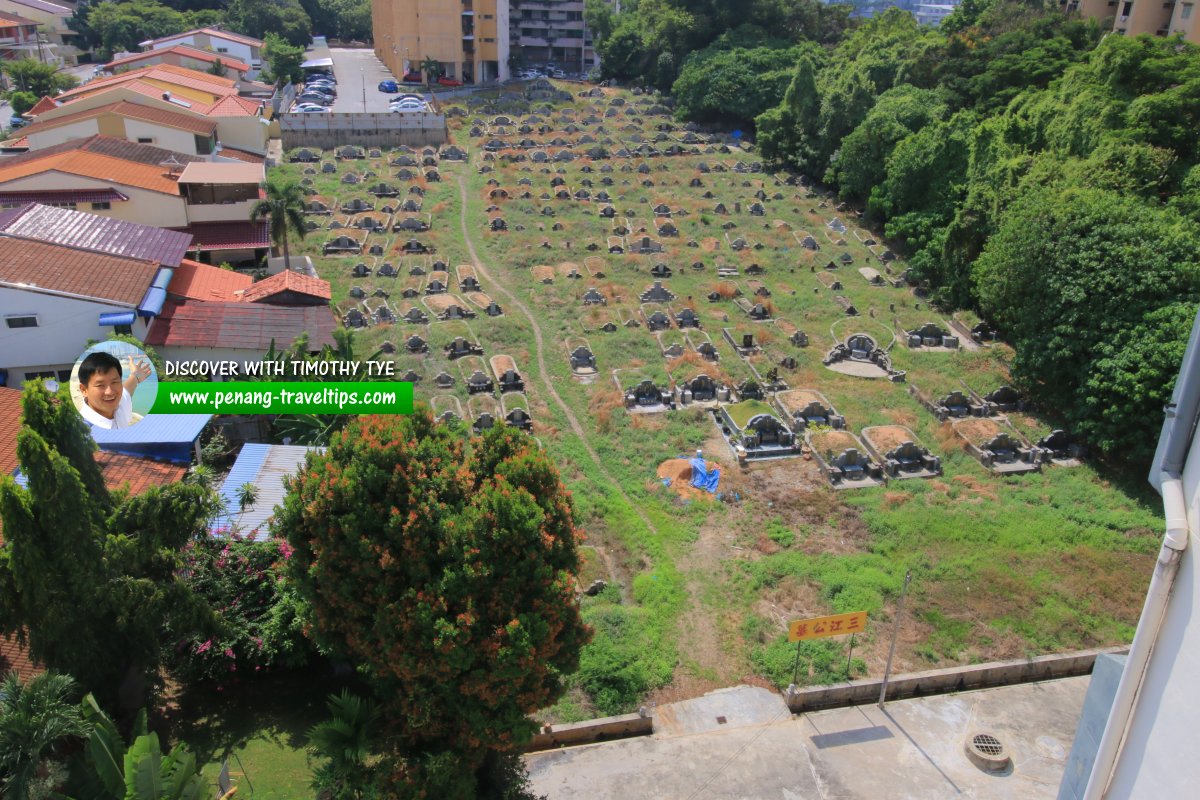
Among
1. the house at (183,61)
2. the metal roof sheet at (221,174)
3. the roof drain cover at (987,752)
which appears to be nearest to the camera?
the roof drain cover at (987,752)

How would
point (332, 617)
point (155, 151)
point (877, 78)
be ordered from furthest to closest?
point (877, 78) → point (155, 151) → point (332, 617)

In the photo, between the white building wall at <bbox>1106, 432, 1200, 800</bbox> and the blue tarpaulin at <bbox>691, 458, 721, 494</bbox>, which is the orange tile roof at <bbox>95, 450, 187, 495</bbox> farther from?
the white building wall at <bbox>1106, 432, 1200, 800</bbox>

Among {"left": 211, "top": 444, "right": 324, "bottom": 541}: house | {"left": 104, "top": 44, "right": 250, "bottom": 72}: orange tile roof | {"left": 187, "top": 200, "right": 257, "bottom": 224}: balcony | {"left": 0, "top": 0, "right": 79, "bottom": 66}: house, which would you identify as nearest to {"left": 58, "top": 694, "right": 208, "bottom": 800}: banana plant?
{"left": 211, "top": 444, "right": 324, "bottom": 541}: house

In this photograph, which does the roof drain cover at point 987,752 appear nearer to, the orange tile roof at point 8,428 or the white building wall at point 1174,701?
the white building wall at point 1174,701

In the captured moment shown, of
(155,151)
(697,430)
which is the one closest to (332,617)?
(697,430)

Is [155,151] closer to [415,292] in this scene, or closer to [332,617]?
[415,292]

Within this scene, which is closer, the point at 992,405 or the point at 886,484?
the point at 886,484

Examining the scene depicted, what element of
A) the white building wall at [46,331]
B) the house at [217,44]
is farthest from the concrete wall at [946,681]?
the house at [217,44]
